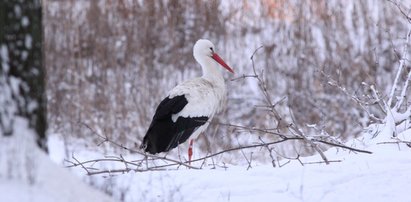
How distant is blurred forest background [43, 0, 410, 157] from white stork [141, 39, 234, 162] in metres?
2.33

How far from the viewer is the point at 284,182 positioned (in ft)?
14.8

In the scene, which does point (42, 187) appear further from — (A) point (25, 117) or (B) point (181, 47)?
(B) point (181, 47)

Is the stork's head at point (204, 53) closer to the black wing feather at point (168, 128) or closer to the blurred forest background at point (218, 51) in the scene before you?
the black wing feather at point (168, 128)

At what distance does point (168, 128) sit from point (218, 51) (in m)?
5.44

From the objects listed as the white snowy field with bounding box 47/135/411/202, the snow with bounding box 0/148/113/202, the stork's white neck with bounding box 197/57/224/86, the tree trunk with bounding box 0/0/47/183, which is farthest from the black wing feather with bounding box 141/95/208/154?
the snow with bounding box 0/148/113/202

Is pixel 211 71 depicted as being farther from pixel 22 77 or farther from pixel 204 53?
pixel 22 77

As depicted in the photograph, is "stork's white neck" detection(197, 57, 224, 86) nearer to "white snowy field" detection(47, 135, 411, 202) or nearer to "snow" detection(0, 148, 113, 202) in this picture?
"white snowy field" detection(47, 135, 411, 202)

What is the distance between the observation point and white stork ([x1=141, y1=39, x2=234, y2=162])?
734 centimetres

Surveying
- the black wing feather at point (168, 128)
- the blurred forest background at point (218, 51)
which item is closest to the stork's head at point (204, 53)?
the black wing feather at point (168, 128)

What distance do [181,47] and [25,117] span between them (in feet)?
31.8

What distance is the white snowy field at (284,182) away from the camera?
4.29 m

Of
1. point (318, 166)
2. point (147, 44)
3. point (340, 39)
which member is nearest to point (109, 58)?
point (147, 44)

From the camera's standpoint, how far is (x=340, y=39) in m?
12.8

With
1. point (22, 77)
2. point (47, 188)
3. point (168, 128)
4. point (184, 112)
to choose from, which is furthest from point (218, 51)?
point (47, 188)
